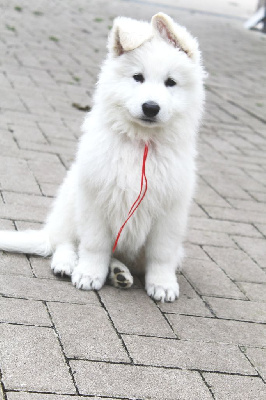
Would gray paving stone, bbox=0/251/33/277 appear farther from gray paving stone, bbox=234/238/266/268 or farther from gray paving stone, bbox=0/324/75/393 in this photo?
gray paving stone, bbox=234/238/266/268

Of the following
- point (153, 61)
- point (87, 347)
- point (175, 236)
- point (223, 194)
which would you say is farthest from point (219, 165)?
point (87, 347)

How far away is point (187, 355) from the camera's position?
330 centimetres

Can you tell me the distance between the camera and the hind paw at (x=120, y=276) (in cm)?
387

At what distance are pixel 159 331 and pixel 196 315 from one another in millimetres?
369

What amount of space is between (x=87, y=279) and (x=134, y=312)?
34cm

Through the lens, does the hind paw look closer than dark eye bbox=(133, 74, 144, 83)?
No

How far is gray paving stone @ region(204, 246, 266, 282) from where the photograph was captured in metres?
4.50

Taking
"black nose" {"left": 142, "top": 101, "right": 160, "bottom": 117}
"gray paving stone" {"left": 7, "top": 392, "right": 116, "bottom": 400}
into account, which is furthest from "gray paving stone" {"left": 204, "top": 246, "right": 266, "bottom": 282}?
"gray paving stone" {"left": 7, "top": 392, "right": 116, "bottom": 400}

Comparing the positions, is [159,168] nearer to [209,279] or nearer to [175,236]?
[175,236]

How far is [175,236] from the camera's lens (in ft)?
12.6

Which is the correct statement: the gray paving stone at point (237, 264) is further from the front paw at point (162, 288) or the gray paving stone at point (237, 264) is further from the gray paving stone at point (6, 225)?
the gray paving stone at point (6, 225)

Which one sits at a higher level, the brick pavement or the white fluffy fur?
the white fluffy fur

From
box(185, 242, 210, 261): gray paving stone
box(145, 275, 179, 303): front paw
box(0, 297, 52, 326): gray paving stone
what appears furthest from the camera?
box(185, 242, 210, 261): gray paving stone

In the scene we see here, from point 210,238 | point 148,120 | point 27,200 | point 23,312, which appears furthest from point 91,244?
point 210,238
